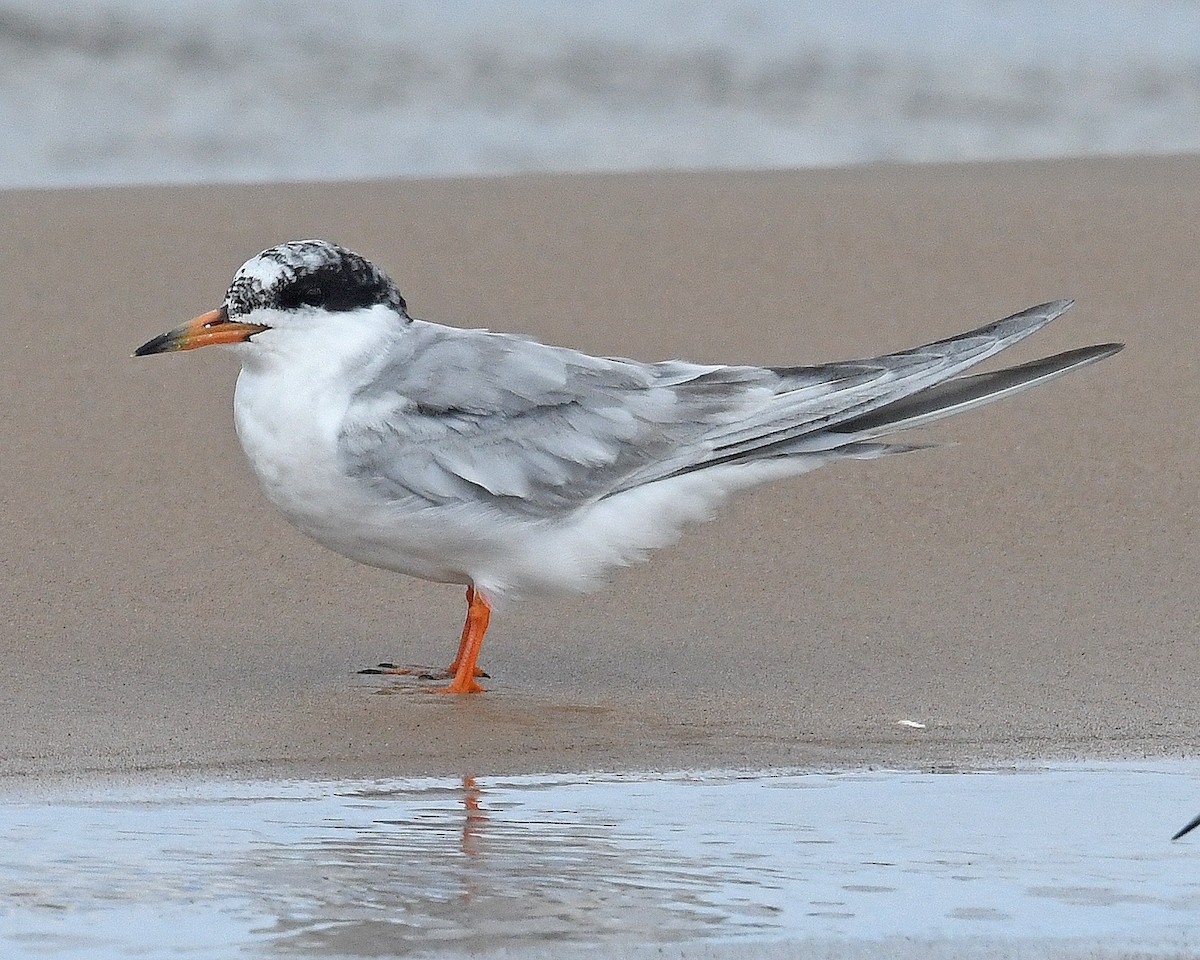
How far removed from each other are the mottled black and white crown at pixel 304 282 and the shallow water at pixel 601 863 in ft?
4.14

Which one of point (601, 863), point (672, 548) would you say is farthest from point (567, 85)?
point (601, 863)

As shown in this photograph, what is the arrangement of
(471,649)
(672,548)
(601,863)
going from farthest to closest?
(672,548)
(471,649)
(601,863)

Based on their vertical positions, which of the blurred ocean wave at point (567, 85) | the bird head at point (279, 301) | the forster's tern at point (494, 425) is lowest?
the forster's tern at point (494, 425)

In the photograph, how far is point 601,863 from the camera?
130 inches

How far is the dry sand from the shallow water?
0.19 meters

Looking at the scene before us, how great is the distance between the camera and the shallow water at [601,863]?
2.99m

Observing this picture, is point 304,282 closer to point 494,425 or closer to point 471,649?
point 494,425

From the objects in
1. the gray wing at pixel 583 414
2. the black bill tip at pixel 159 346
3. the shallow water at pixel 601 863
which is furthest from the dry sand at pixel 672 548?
the black bill tip at pixel 159 346

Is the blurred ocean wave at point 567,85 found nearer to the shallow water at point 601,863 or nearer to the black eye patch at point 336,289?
the black eye patch at point 336,289

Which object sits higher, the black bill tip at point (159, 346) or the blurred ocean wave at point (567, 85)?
the blurred ocean wave at point (567, 85)

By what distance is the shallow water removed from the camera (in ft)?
9.80

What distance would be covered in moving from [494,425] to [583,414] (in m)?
0.19

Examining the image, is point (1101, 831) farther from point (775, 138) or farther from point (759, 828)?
point (775, 138)

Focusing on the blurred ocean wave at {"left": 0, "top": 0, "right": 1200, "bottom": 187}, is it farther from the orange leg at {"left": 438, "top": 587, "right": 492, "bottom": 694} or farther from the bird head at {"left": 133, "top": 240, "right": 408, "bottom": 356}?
the orange leg at {"left": 438, "top": 587, "right": 492, "bottom": 694}
